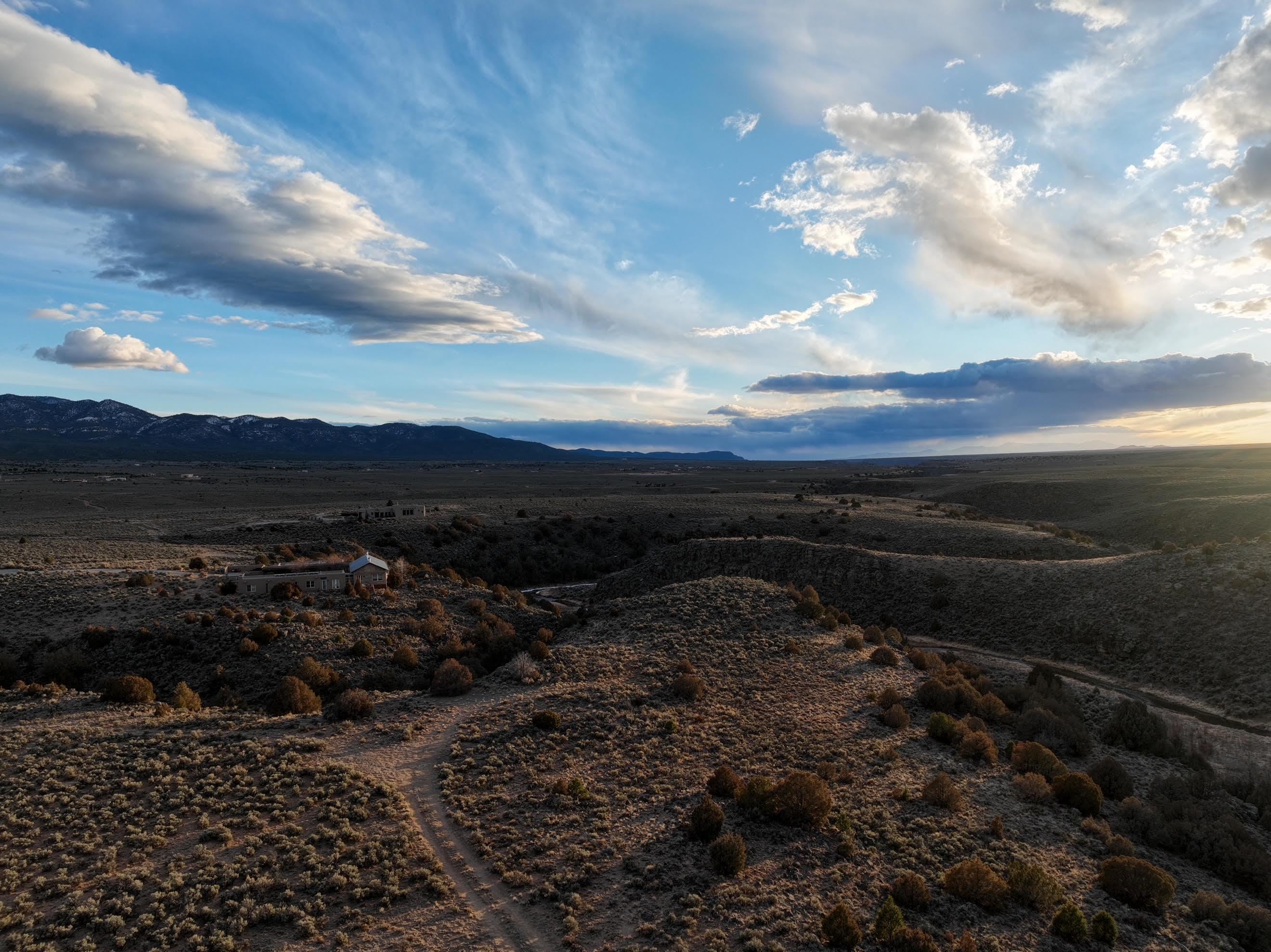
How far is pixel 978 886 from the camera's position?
14609 millimetres

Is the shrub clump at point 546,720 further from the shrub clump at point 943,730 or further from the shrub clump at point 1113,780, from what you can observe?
the shrub clump at point 1113,780

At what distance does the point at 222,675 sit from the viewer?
3069 centimetres

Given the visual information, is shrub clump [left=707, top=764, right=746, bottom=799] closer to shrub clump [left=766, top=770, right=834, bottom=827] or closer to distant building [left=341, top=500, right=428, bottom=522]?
shrub clump [left=766, top=770, right=834, bottom=827]

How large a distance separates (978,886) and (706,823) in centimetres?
605

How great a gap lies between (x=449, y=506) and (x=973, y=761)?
8020cm

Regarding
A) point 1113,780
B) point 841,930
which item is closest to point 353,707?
point 841,930

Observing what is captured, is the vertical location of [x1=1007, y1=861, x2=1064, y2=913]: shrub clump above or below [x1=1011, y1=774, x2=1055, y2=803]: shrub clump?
above

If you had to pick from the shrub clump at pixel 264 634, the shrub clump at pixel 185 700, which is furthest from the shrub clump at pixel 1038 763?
the shrub clump at pixel 264 634

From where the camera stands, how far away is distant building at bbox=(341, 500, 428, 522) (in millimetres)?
76688

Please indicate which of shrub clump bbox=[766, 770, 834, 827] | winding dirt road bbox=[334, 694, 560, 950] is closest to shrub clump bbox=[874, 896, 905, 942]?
shrub clump bbox=[766, 770, 834, 827]

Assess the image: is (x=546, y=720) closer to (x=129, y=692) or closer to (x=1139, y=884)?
(x=1139, y=884)

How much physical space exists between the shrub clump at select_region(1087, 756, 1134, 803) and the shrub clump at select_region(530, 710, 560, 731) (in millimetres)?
17638

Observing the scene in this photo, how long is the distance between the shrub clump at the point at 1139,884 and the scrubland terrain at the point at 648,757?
0.19ft

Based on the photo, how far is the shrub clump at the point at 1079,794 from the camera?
19.7 meters
